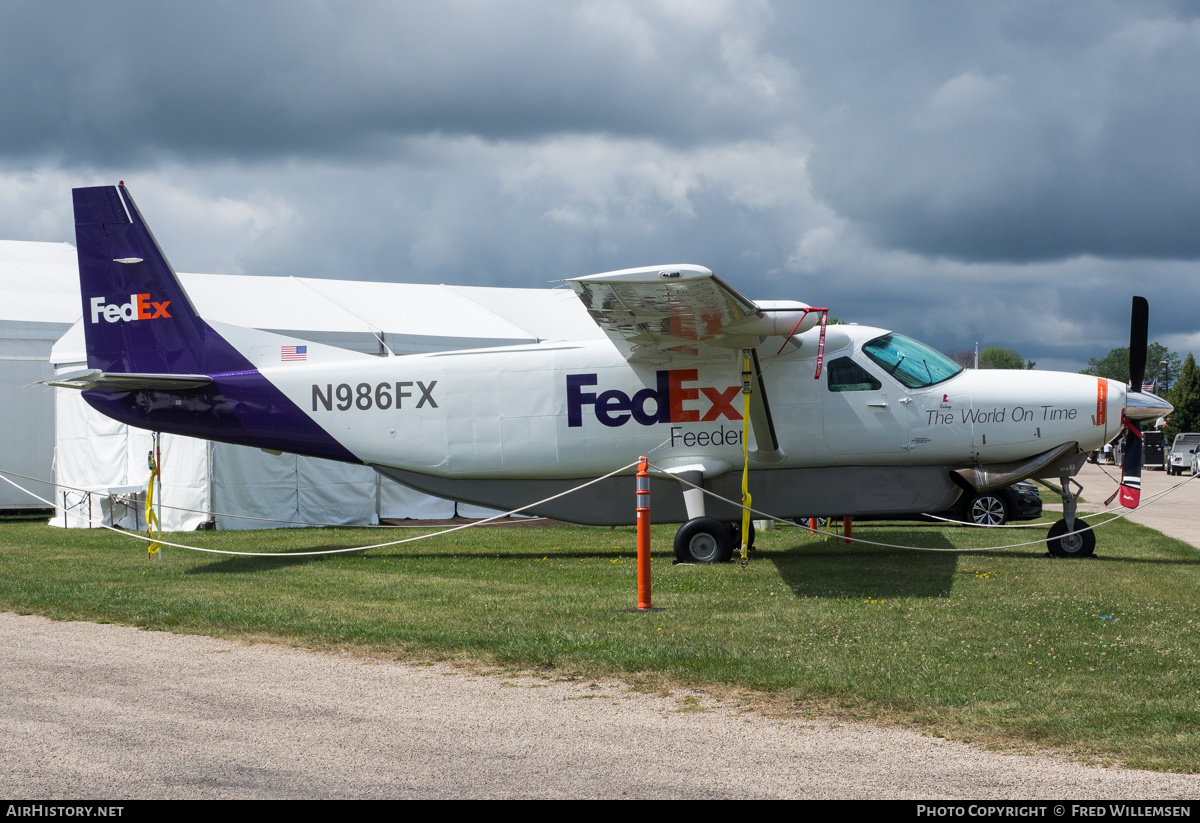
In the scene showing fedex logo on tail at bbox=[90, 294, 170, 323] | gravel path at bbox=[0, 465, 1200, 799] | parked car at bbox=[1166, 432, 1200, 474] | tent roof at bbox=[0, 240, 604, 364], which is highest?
tent roof at bbox=[0, 240, 604, 364]

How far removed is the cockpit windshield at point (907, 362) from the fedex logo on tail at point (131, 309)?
9369 millimetres

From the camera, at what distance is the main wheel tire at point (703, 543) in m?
11.6

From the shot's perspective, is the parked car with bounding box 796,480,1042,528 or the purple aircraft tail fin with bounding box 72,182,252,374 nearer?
the purple aircraft tail fin with bounding box 72,182,252,374

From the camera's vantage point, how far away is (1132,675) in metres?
5.63

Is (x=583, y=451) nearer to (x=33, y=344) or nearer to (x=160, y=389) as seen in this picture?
(x=160, y=389)

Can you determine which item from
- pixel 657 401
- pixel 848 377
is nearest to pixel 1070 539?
pixel 848 377

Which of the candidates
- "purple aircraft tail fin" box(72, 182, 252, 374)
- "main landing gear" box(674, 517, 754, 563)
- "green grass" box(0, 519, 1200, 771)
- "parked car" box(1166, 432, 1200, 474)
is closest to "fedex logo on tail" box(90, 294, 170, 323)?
"purple aircraft tail fin" box(72, 182, 252, 374)

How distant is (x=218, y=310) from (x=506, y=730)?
17432mm

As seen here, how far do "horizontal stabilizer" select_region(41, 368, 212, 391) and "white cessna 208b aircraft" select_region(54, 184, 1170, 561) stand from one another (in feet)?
0.10

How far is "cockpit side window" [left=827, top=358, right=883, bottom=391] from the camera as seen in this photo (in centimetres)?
1232

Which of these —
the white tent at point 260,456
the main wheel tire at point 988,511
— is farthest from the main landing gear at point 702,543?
the white tent at point 260,456

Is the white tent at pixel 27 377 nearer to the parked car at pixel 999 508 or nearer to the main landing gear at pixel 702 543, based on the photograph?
the parked car at pixel 999 508

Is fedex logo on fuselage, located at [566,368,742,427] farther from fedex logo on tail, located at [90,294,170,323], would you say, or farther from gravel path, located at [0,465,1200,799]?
gravel path, located at [0,465,1200,799]
